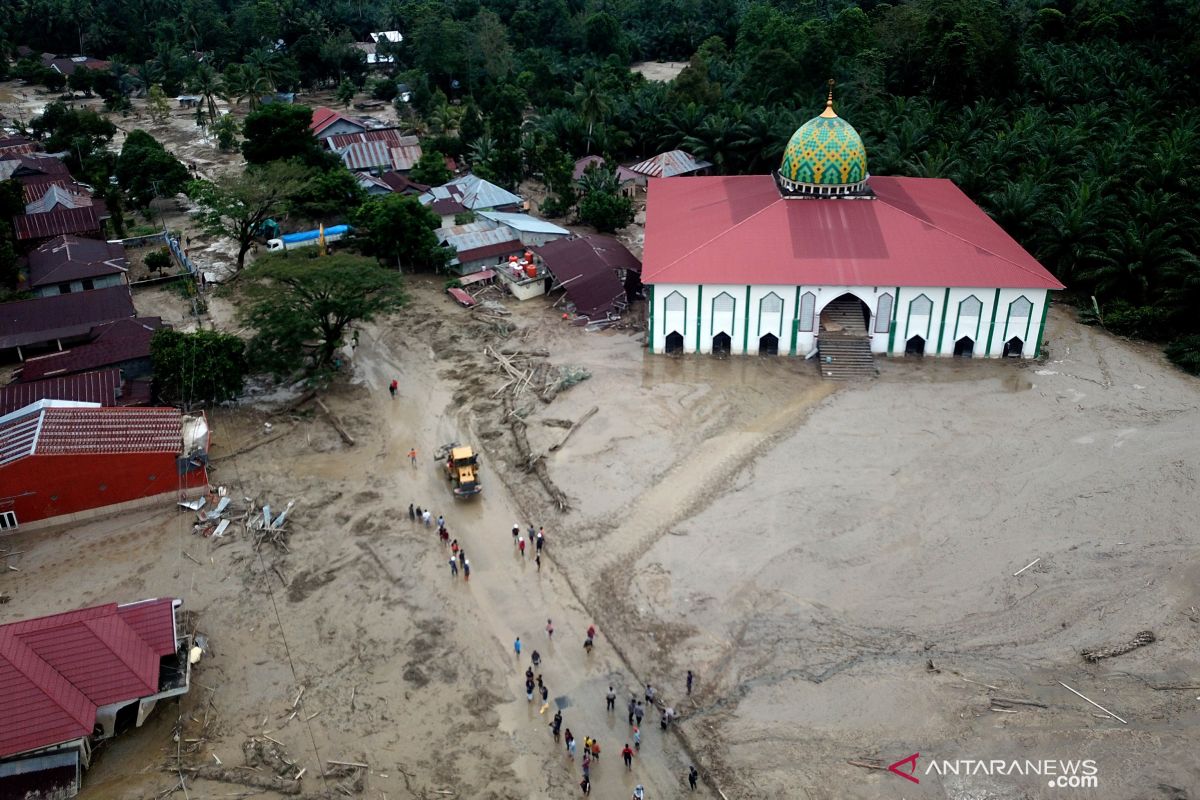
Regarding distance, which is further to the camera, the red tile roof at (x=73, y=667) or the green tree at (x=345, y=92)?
the green tree at (x=345, y=92)

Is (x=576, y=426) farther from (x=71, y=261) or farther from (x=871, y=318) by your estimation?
(x=71, y=261)

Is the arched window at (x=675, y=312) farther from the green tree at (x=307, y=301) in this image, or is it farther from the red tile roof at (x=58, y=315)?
the red tile roof at (x=58, y=315)

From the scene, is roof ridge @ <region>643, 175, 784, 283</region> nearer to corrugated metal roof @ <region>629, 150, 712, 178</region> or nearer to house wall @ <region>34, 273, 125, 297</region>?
corrugated metal roof @ <region>629, 150, 712, 178</region>

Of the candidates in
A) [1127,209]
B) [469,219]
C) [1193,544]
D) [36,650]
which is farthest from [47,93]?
[1193,544]

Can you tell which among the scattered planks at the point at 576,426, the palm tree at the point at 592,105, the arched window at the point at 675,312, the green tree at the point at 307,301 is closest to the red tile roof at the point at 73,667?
the green tree at the point at 307,301

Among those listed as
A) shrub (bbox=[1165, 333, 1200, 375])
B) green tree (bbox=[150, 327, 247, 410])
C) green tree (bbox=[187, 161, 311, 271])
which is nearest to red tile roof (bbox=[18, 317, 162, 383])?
green tree (bbox=[150, 327, 247, 410])

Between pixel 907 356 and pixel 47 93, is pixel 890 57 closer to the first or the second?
pixel 907 356

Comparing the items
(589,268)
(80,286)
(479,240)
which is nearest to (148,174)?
(80,286)
